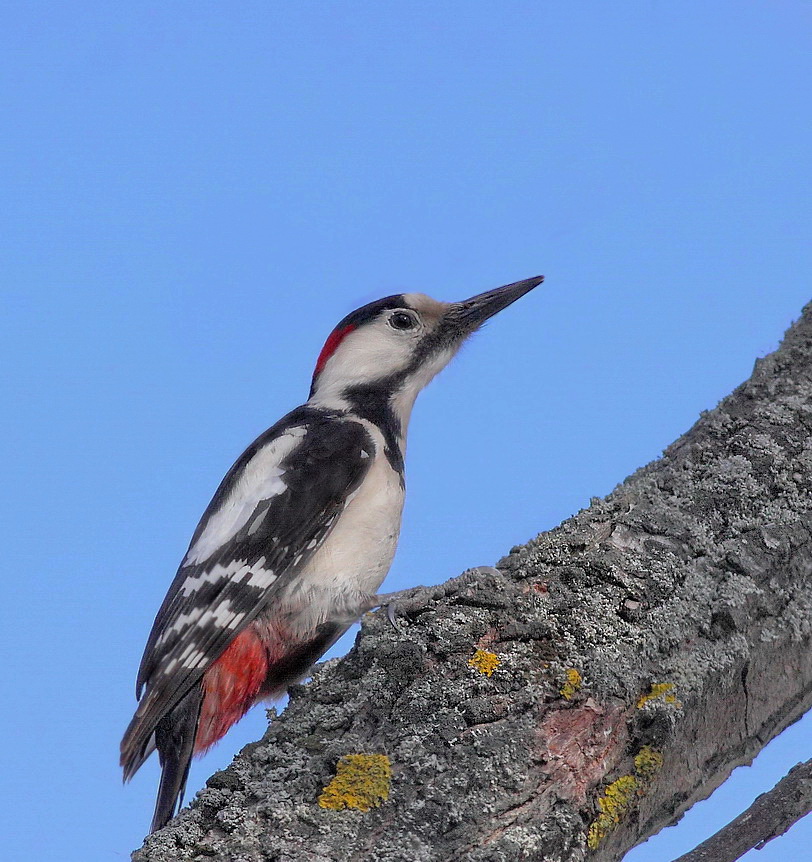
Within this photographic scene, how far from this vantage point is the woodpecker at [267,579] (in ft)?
9.22

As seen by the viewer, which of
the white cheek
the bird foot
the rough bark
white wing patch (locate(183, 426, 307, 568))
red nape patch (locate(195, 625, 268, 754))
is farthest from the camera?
the white cheek

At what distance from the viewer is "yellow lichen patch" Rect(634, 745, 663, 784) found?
1838mm

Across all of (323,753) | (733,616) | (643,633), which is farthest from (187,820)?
(733,616)

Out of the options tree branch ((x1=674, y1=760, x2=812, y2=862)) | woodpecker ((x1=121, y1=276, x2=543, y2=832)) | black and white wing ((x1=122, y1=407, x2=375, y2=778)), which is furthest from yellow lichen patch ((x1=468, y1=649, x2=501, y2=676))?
black and white wing ((x1=122, y1=407, x2=375, y2=778))

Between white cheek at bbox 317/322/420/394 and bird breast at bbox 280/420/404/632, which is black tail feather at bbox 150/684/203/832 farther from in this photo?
→ white cheek at bbox 317/322/420/394

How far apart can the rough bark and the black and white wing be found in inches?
29.7

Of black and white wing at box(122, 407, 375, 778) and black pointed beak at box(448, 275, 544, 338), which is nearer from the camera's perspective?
black and white wing at box(122, 407, 375, 778)

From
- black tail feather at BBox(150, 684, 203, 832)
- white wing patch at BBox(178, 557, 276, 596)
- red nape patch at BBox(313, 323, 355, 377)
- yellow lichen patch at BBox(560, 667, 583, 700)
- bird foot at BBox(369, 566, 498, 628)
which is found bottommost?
yellow lichen patch at BBox(560, 667, 583, 700)

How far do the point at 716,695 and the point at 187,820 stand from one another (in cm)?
110

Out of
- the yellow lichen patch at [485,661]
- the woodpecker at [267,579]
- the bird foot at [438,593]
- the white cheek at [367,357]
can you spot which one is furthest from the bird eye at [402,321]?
the yellow lichen patch at [485,661]

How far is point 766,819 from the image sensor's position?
184cm

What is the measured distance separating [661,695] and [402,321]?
2.59 m

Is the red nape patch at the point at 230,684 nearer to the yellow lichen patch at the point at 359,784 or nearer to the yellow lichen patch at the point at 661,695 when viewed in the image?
the yellow lichen patch at the point at 359,784

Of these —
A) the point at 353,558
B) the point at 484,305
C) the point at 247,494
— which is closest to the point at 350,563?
the point at 353,558
